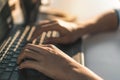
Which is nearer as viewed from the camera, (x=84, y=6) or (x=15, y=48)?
(x=15, y=48)

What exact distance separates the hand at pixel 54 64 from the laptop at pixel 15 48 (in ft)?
0.06

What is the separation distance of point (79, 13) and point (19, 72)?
2.03 feet

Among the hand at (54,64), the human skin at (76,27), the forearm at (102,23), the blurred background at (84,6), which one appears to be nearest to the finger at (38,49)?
the hand at (54,64)

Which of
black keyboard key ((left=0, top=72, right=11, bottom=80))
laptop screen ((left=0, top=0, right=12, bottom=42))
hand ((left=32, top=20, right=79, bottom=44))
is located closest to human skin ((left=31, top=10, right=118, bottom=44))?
hand ((left=32, top=20, right=79, bottom=44))

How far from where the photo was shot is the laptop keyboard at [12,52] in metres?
0.71

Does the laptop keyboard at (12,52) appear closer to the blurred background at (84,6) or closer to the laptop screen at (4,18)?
the laptop screen at (4,18)

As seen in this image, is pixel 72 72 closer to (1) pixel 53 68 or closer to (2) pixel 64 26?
(1) pixel 53 68

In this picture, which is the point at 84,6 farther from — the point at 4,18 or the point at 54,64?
the point at 54,64

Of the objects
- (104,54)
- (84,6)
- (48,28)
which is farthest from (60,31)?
(84,6)

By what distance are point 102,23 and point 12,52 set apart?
423 mm

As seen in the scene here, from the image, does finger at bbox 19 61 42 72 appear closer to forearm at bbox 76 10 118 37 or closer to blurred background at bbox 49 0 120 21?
forearm at bbox 76 10 118 37

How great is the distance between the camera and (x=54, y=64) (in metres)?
0.71

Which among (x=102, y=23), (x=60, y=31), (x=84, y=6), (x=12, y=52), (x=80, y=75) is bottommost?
(x=80, y=75)

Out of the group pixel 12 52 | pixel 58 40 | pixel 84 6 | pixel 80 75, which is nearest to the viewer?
pixel 80 75
